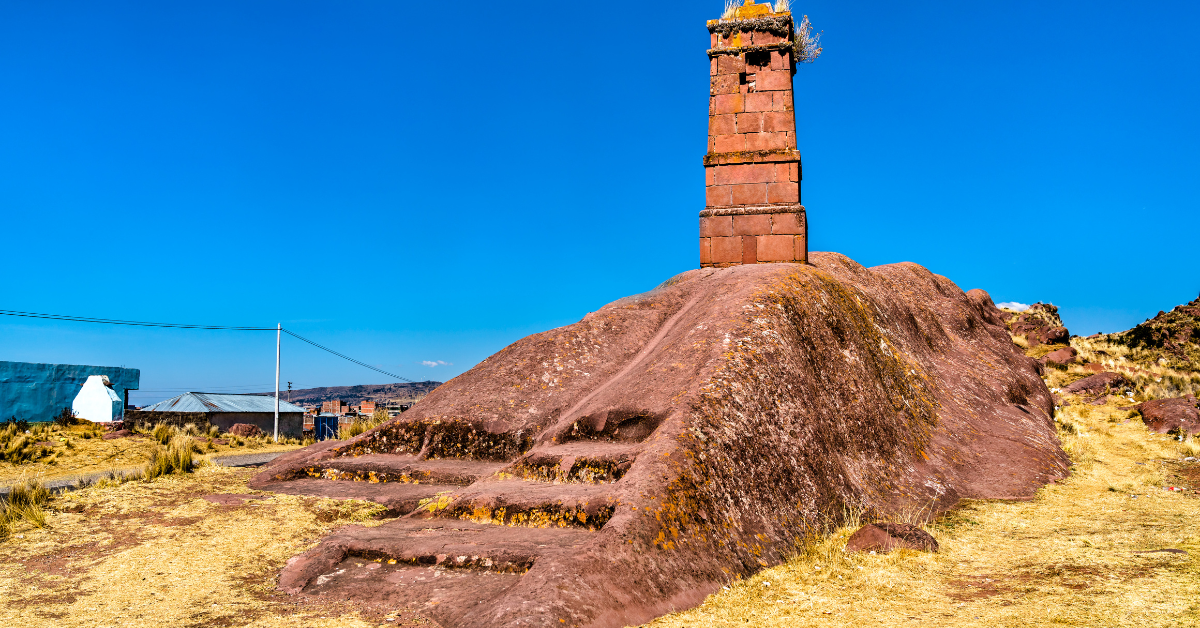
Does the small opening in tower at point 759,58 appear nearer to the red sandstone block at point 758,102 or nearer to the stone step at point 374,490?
the red sandstone block at point 758,102

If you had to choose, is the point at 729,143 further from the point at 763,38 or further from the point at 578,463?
the point at 578,463

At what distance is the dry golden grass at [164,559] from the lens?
3.50m

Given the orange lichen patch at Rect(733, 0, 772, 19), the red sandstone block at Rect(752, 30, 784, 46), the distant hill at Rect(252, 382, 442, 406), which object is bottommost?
the distant hill at Rect(252, 382, 442, 406)

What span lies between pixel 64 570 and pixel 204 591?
1247 millimetres

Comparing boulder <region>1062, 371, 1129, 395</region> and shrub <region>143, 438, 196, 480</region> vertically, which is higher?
boulder <region>1062, 371, 1129, 395</region>

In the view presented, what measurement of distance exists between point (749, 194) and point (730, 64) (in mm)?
2253

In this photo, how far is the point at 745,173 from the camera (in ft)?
34.9

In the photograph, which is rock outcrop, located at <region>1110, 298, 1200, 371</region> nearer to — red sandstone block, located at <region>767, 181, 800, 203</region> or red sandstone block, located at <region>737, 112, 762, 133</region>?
red sandstone block, located at <region>767, 181, 800, 203</region>

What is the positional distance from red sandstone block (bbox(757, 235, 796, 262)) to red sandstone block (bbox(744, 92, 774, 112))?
2152mm

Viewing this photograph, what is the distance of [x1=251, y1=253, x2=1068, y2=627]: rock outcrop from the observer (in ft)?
12.4

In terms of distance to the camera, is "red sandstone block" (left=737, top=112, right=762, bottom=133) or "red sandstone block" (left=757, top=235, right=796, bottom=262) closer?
"red sandstone block" (left=757, top=235, right=796, bottom=262)

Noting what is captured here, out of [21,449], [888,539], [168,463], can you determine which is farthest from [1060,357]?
[21,449]

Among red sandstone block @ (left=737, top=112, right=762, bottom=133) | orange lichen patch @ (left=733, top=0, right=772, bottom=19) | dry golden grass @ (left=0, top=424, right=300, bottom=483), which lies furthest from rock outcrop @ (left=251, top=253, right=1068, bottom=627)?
dry golden grass @ (left=0, top=424, right=300, bottom=483)

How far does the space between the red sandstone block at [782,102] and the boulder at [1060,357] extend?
534 inches
